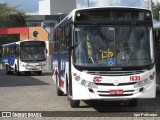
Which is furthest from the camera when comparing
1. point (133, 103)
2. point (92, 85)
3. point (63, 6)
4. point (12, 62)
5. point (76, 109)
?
point (63, 6)

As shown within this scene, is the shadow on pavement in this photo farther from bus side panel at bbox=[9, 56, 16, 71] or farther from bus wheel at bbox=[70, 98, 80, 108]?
bus wheel at bbox=[70, 98, 80, 108]

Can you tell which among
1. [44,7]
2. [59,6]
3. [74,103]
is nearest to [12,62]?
[74,103]

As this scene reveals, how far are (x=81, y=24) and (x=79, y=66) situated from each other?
4.00 ft

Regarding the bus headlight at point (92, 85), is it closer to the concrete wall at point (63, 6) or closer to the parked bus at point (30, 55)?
the parked bus at point (30, 55)

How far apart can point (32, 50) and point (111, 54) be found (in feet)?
84.2

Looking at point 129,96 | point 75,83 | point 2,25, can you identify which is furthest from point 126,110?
point 2,25

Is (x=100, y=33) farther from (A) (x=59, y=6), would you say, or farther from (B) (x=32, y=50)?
(A) (x=59, y=6)

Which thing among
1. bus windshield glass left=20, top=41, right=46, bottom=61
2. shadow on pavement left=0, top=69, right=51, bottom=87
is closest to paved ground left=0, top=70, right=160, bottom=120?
shadow on pavement left=0, top=69, right=51, bottom=87

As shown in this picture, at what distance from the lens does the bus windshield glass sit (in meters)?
38.0

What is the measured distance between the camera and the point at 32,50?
3816 centimetres

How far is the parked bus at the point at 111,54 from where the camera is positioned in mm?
12797

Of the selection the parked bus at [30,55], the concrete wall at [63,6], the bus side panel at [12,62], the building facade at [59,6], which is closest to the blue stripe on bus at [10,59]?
the bus side panel at [12,62]

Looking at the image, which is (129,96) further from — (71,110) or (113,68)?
(71,110)

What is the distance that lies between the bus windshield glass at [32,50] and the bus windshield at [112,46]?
2500cm
